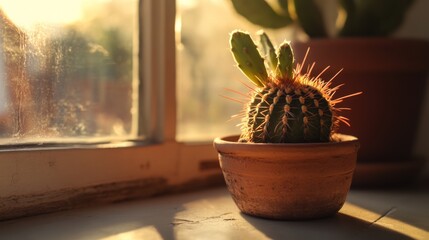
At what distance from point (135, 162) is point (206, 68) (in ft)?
1.55

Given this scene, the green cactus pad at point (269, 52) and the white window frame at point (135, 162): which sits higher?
the green cactus pad at point (269, 52)

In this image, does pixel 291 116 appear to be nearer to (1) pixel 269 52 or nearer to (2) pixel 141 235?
(1) pixel 269 52

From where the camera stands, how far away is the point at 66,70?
3.41 ft

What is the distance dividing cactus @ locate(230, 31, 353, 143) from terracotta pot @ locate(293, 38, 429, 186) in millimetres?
279

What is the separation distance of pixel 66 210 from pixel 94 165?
10cm

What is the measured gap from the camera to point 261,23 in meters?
1.25

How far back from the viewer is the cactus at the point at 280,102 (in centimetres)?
90

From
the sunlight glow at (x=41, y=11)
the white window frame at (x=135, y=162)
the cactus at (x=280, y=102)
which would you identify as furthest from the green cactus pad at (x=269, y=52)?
the sunlight glow at (x=41, y=11)

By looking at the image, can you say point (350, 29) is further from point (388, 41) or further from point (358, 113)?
point (358, 113)

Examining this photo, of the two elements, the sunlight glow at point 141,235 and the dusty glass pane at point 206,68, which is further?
the dusty glass pane at point 206,68

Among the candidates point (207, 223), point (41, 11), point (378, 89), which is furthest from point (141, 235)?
point (378, 89)

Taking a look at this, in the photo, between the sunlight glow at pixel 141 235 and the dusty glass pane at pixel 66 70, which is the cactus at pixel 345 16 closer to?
the dusty glass pane at pixel 66 70

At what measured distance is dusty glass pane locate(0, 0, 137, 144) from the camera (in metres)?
0.94

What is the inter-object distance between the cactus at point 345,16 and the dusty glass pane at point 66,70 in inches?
11.9
